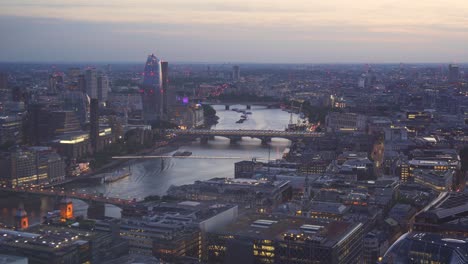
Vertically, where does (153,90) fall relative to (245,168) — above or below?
above

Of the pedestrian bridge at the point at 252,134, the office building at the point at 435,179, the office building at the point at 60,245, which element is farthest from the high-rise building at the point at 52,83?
the office building at the point at 60,245

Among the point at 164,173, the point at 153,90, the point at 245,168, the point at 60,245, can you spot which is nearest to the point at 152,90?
the point at 153,90

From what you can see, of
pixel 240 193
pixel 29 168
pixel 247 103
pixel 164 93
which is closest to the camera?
pixel 240 193

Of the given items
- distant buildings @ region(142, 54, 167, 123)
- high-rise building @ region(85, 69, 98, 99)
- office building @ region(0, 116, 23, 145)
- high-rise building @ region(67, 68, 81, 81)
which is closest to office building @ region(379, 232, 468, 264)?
office building @ region(0, 116, 23, 145)

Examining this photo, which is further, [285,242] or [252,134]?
[252,134]

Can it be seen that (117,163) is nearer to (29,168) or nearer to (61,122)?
(61,122)

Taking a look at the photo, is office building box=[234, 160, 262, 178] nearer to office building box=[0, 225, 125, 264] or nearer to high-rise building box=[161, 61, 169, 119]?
office building box=[0, 225, 125, 264]

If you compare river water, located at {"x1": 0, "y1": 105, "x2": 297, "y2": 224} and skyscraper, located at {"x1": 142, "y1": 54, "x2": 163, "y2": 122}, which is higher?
skyscraper, located at {"x1": 142, "y1": 54, "x2": 163, "y2": 122}
